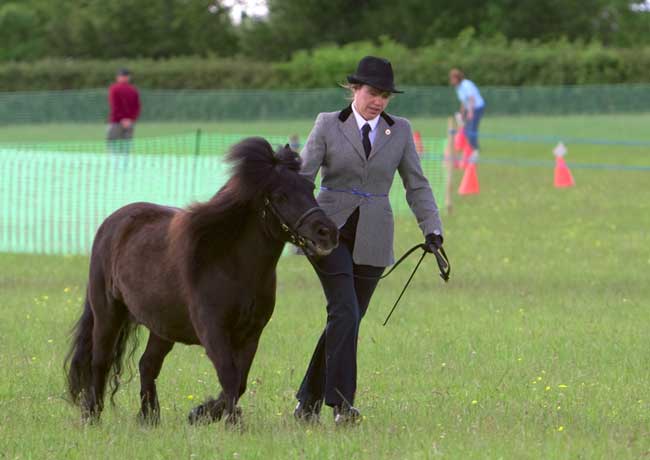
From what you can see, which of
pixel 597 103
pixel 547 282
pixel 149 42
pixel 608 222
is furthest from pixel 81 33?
pixel 547 282

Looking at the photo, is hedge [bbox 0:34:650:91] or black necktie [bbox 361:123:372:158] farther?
hedge [bbox 0:34:650:91]

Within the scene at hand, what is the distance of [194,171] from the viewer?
18.9m

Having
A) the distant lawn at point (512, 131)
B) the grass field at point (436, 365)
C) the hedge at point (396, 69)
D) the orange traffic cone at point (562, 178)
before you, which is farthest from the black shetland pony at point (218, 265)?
the hedge at point (396, 69)

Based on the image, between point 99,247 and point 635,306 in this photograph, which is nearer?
point 99,247

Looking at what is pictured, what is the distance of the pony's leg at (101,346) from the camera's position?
8469mm

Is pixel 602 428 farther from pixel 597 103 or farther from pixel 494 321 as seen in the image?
pixel 597 103

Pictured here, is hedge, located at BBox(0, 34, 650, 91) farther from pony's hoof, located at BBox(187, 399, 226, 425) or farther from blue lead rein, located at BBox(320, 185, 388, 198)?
pony's hoof, located at BBox(187, 399, 226, 425)

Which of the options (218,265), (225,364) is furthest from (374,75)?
(225,364)

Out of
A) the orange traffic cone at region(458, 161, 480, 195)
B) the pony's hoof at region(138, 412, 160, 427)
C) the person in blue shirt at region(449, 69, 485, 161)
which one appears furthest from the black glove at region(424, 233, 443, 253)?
the person in blue shirt at region(449, 69, 485, 161)

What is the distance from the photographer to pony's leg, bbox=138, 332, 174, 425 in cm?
829

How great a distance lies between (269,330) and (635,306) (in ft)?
11.4

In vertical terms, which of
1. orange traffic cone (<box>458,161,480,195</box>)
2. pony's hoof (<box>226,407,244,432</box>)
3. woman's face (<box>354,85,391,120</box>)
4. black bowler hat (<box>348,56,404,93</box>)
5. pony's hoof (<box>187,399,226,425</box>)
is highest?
black bowler hat (<box>348,56,404,93</box>)

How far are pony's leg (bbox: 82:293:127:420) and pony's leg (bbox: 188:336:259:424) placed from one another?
75cm

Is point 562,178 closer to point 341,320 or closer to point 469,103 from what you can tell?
point 469,103
